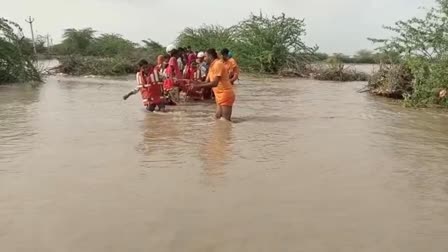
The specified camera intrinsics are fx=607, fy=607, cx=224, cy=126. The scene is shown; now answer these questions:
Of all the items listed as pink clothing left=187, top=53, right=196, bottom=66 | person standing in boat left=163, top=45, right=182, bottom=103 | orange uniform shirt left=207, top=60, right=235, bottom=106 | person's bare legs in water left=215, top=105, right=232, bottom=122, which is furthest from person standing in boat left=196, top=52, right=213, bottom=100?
orange uniform shirt left=207, top=60, right=235, bottom=106

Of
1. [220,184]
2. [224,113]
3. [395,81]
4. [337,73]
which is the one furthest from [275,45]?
[220,184]

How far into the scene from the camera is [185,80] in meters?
13.3

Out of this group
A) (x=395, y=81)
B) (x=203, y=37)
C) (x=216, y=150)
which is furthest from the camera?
(x=203, y=37)

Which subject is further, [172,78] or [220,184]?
[172,78]

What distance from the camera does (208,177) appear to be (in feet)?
21.0

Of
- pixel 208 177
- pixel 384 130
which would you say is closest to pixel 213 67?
pixel 384 130

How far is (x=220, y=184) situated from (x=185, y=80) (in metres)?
7.45

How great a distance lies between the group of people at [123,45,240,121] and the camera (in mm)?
10750

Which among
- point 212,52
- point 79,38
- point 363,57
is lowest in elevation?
point 363,57

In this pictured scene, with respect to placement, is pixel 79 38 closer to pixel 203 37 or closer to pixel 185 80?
pixel 203 37

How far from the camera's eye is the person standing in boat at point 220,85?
1046 centimetres

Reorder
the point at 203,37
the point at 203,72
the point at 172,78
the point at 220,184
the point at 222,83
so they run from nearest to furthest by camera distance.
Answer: the point at 220,184, the point at 222,83, the point at 172,78, the point at 203,72, the point at 203,37

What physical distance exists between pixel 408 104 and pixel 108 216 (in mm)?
11572

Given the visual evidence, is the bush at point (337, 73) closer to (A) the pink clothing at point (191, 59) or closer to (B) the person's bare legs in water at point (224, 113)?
(A) the pink clothing at point (191, 59)
